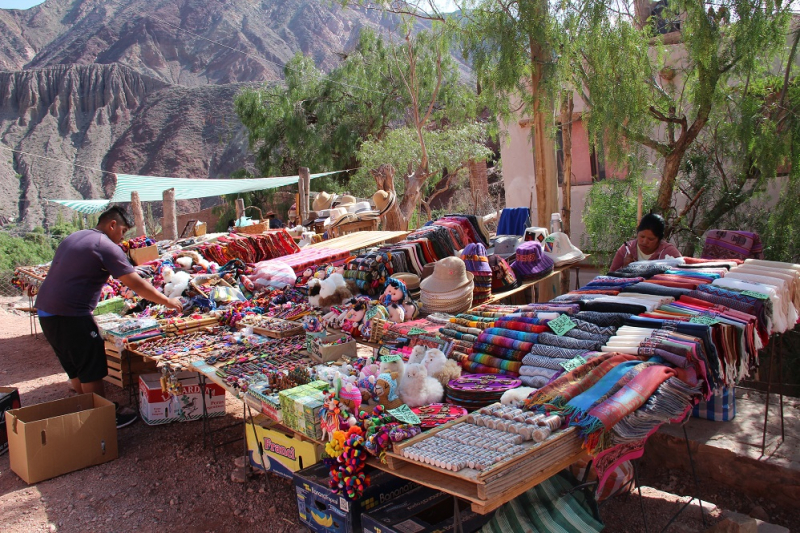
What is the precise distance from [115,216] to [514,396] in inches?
143

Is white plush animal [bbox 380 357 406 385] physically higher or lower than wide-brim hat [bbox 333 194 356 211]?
lower

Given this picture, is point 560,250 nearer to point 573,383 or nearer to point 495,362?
point 495,362

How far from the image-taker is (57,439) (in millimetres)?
4254

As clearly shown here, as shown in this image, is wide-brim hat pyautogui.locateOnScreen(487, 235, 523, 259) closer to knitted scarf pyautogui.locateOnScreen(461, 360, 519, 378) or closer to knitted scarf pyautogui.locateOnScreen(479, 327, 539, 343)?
knitted scarf pyautogui.locateOnScreen(479, 327, 539, 343)

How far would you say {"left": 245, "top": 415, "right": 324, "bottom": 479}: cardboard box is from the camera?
3.39 metres

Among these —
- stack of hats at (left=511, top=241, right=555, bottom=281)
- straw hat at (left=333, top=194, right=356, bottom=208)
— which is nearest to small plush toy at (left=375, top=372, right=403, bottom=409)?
stack of hats at (left=511, top=241, right=555, bottom=281)

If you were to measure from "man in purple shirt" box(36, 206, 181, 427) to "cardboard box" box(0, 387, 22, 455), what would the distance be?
0.68m

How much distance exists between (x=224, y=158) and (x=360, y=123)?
2006 cm

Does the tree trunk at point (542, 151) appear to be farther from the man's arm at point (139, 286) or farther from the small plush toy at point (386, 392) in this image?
the small plush toy at point (386, 392)

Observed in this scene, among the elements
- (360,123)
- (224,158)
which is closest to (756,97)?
(360,123)

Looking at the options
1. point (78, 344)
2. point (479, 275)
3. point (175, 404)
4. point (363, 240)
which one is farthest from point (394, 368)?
point (363, 240)

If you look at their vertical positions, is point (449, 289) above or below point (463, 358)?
above

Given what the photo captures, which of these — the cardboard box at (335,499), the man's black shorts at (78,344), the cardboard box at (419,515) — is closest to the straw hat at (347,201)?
the man's black shorts at (78,344)

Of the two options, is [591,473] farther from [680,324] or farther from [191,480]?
[191,480]
